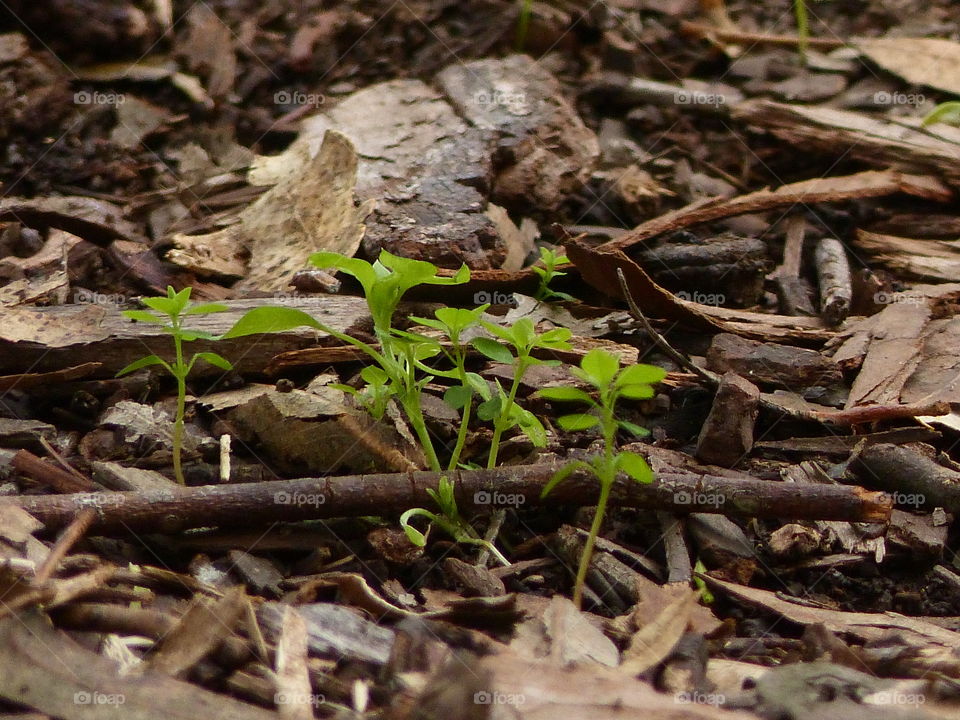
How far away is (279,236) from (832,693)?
2.40 meters

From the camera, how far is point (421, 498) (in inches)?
81.3

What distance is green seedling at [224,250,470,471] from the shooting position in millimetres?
1953

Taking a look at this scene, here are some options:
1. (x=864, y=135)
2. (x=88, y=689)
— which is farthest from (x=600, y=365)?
(x=864, y=135)

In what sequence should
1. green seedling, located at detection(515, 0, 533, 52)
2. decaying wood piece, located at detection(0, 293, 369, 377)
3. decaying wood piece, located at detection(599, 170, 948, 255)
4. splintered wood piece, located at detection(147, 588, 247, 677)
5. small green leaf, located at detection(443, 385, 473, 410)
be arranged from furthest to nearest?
1. green seedling, located at detection(515, 0, 533, 52)
2. decaying wood piece, located at detection(599, 170, 948, 255)
3. decaying wood piece, located at detection(0, 293, 369, 377)
4. small green leaf, located at detection(443, 385, 473, 410)
5. splintered wood piece, located at detection(147, 588, 247, 677)

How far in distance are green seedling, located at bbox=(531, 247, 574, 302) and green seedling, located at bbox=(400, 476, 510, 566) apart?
0.83m

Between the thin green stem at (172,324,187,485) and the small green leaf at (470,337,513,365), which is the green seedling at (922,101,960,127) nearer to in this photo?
the small green leaf at (470,337,513,365)

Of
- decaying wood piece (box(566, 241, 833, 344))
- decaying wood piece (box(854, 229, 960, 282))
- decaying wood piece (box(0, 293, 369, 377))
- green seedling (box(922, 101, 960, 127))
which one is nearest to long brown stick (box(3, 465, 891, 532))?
decaying wood piece (box(0, 293, 369, 377))

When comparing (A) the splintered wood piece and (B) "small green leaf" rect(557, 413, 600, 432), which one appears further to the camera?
(B) "small green leaf" rect(557, 413, 600, 432)

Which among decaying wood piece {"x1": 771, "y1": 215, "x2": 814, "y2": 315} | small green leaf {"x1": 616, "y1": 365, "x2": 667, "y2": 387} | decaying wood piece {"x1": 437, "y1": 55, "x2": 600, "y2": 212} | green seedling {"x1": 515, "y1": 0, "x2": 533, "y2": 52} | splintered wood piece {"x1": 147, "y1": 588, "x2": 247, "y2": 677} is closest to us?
splintered wood piece {"x1": 147, "y1": 588, "x2": 247, "y2": 677}

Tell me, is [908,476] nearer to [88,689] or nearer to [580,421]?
[580,421]

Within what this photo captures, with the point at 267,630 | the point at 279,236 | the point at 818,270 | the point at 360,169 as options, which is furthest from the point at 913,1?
the point at 267,630

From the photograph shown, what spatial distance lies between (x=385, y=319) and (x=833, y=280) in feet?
6.02

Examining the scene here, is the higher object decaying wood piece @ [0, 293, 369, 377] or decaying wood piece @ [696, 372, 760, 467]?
decaying wood piece @ [0, 293, 369, 377]

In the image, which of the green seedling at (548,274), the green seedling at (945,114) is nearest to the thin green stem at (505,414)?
the green seedling at (548,274)
